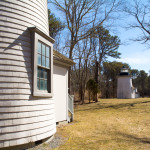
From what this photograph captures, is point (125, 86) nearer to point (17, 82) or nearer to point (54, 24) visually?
point (54, 24)

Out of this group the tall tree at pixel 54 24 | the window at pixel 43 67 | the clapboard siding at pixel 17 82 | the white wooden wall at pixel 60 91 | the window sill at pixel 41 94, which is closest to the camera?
the clapboard siding at pixel 17 82

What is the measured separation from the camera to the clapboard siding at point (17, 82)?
12.8ft

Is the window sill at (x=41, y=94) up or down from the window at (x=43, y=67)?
down

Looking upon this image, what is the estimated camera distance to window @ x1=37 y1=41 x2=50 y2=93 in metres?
4.83

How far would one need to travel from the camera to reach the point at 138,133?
6492mm

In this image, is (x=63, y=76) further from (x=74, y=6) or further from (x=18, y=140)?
(x=74, y=6)

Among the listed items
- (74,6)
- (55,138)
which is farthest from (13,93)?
(74,6)

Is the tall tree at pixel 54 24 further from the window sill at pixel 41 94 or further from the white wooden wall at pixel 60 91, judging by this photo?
the window sill at pixel 41 94

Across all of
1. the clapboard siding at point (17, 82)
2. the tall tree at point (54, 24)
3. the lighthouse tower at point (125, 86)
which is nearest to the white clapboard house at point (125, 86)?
the lighthouse tower at point (125, 86)

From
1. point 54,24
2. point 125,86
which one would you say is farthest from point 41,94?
point 125,86

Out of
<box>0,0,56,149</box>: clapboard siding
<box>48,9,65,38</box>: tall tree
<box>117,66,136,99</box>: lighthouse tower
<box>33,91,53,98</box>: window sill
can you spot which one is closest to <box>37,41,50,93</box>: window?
<box>33,91,53,98</box>: window sill

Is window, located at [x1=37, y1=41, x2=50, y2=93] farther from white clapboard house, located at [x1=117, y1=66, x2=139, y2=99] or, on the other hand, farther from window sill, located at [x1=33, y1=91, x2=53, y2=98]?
white clapboard house, located at [x1=117, y1=66, x2=139, y2=99]

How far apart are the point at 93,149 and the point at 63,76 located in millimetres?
3957

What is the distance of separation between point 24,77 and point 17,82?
0.23 m
